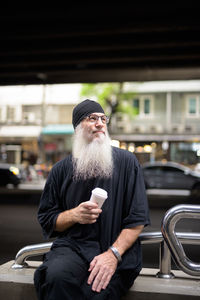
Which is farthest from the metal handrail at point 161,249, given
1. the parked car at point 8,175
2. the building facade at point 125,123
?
the building facade at point 125,123

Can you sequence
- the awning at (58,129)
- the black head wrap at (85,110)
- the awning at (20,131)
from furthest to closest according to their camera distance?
the awning at (20,131), the awning at (58,129), the black head wrap at (85,110)

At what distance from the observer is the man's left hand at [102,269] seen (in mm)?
2320

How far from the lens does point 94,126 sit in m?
2.73

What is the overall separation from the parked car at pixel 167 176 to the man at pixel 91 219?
666 inches

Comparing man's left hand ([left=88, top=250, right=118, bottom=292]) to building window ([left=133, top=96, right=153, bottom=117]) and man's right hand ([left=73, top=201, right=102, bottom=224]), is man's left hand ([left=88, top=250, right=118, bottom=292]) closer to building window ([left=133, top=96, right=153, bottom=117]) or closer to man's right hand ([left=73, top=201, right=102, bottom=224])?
man's right hand ([left=73, top=201, right=102, bottom=224])

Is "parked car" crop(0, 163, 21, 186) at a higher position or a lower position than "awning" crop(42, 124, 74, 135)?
lower

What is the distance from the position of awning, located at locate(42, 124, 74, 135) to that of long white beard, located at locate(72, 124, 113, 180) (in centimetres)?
3575

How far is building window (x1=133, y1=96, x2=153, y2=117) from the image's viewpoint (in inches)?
1467

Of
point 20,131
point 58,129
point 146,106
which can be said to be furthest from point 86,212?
point 20,131

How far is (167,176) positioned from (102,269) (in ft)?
58.0

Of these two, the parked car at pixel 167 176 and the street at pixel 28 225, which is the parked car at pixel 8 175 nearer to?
the street at pixel 28 225

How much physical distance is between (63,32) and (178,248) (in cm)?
1064

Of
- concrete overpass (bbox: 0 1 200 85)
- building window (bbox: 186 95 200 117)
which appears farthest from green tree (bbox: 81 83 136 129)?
concrete overpass (bbox: 0 1 200 85)

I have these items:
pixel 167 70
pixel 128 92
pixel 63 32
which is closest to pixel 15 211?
pixel 63 32
